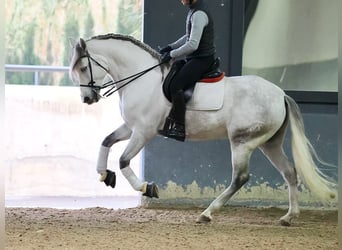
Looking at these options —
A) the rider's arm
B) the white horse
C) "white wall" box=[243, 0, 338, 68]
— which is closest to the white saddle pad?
the white horse

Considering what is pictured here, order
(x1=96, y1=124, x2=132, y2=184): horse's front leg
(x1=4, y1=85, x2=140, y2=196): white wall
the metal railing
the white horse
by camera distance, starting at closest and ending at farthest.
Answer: (x1=96, y1=124, x2=132, y2=184): horse's front leg → the white horse → the metal railing → (x1=4, y1=85, x2=140, y2=196): white wall

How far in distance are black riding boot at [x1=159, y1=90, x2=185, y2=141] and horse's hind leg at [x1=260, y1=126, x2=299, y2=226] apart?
36.3 inches

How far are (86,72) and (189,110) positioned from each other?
966 millimetres

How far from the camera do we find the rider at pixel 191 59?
470cm

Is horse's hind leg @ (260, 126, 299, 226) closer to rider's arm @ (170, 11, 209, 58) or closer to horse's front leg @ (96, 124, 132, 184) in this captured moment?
rider's arm @ (170, 11, 209, 58)

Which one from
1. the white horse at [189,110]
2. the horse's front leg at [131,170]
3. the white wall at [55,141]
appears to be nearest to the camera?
the horse's front leg at [131,170]

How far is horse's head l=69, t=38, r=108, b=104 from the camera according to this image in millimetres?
4816

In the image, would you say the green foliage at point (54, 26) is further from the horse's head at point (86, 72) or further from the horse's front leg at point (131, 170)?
the horse's front leg at point (131, 170)

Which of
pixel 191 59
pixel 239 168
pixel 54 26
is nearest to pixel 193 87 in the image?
pixel 191 59

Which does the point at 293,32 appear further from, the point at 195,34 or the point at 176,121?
the point at 176,121

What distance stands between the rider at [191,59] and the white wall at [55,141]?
6.92 feet

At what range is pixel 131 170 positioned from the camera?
4695 mm

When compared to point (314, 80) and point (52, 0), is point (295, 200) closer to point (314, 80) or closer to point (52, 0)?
point (314, 80)

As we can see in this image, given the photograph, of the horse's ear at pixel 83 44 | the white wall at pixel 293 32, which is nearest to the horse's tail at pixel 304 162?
the white wall at pixel 293 32
